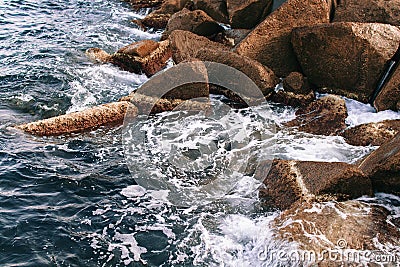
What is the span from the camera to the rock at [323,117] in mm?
A: 7762

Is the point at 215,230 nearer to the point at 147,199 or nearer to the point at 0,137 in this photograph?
the point at 147,199

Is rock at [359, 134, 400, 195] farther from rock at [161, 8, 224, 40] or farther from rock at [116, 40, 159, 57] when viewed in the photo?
rock at [161, 8, 224, 40]

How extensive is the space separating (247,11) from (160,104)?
423 cm

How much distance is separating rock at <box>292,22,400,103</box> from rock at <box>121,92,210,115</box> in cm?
247

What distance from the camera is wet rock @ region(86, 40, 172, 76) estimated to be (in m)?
10.8

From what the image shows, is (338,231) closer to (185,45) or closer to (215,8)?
(185,45)

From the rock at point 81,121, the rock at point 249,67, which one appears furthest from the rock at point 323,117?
the rock at point 81,121

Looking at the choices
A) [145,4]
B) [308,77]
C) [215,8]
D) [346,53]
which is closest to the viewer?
[346,53]

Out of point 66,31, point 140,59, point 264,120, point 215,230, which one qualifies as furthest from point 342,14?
point 66,31

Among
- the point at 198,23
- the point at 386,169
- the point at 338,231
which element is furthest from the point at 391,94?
the point at 198,23

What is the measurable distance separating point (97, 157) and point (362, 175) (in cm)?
429

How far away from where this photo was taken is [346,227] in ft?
16.1

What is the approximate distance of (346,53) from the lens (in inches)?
A: 328

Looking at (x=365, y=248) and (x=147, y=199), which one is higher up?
(x=365, y=248)
